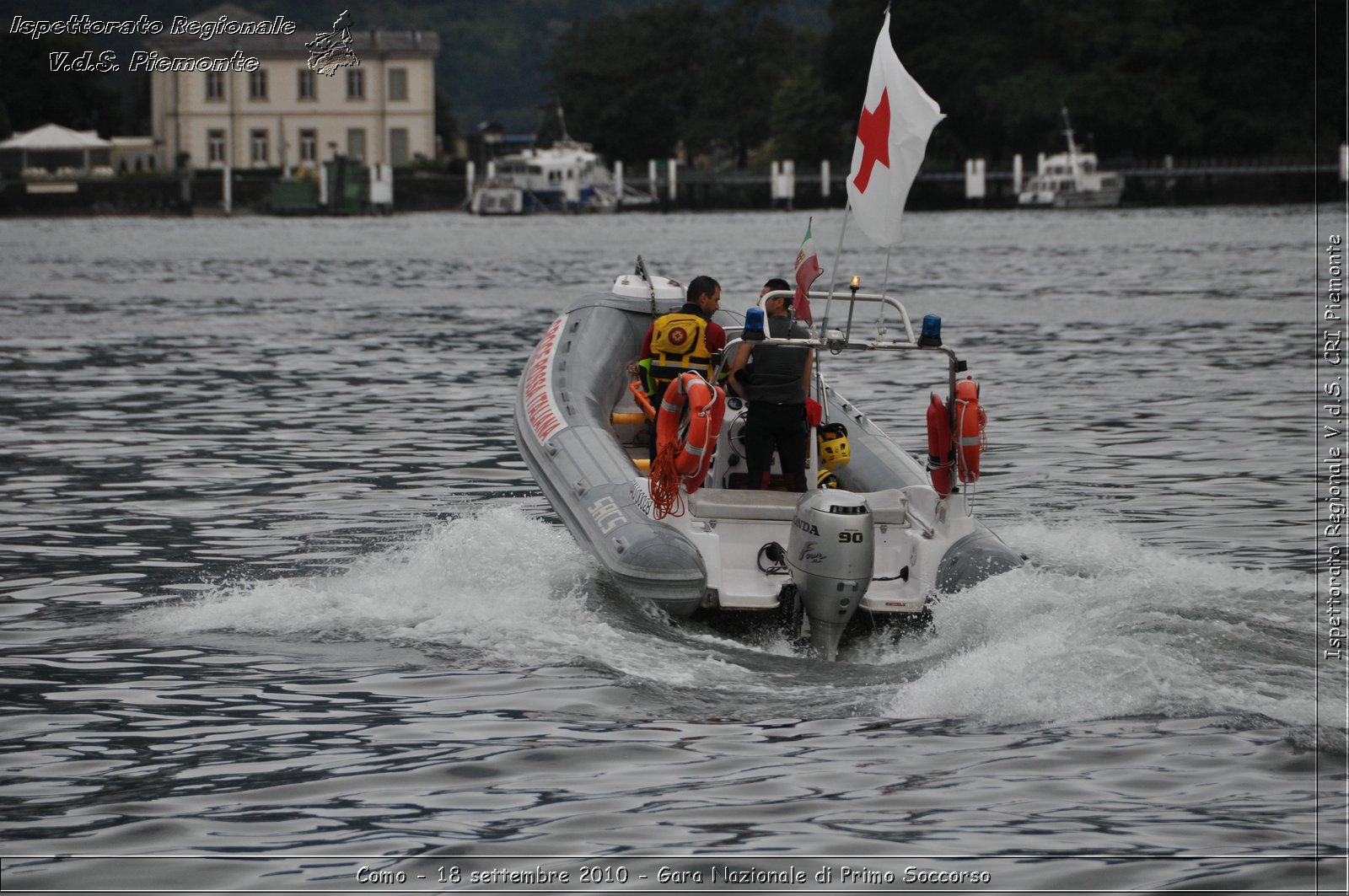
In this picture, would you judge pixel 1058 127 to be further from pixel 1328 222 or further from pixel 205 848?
pixel 205 848

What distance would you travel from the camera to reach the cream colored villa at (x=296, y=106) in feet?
356

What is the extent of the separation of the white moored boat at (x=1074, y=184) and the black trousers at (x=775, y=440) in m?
80.2

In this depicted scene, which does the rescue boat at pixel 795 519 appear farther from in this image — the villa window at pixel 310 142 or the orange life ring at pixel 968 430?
the villa window at pixel 310 142

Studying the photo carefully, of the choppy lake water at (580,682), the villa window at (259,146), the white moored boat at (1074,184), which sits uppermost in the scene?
the villa window at (259,146)

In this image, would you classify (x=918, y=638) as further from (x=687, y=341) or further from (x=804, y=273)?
(x=687, y=341)

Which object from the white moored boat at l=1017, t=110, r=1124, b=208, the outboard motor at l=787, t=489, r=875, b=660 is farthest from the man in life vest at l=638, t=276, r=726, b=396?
the white moored boat at l=1017, t=110, r=1124, b=208

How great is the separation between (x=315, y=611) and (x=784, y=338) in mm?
3004

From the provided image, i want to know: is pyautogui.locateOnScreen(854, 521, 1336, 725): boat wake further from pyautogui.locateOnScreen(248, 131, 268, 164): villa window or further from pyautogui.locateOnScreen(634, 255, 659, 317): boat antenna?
pyautogui.locateOnScreen(248, 131, 268, 164): villa window

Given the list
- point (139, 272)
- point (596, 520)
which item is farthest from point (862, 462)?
point (139, 272)

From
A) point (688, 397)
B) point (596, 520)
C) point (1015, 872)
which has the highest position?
point (688, 397)

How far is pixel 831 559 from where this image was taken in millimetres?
8586

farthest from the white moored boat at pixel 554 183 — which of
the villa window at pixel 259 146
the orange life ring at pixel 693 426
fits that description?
the orange life ring at pixel 693 426

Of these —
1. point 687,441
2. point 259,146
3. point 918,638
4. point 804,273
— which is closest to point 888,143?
point 804,273

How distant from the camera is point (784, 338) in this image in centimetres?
1001
